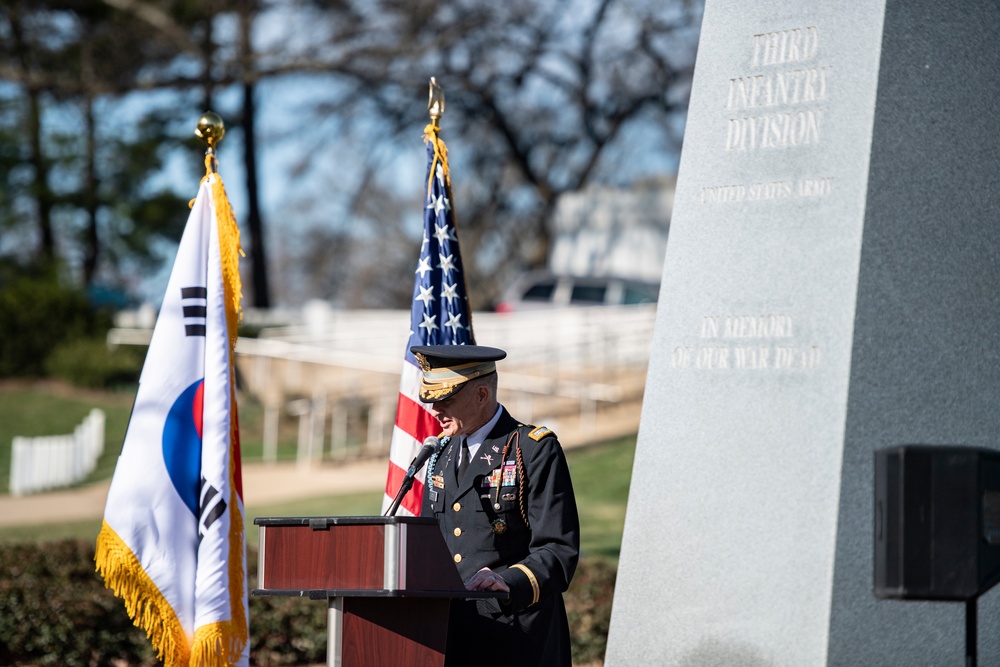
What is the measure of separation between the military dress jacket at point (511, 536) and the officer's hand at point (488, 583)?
147mm

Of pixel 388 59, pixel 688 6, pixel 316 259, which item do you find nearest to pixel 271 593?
pixel 388 59

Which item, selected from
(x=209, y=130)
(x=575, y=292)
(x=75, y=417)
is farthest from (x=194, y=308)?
(x=75, y=417)

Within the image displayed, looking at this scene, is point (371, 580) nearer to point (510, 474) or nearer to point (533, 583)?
point (533, 583)

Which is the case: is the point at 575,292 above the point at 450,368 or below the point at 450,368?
below

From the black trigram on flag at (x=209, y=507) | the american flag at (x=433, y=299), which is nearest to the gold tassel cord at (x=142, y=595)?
the black trigram on flag at (x=209, y=507)

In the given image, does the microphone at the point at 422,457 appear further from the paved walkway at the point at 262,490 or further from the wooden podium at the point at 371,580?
the paved walkway at the point at 262,490

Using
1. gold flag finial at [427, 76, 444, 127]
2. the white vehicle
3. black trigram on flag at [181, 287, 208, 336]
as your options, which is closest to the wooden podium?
black trigram on flag at [181, 287, 208, 336]

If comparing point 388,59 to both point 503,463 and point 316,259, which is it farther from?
point 503,463

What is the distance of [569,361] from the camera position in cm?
2212

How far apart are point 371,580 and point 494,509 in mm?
758

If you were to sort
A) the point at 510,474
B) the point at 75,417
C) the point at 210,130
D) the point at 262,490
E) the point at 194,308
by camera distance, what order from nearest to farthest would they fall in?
the point at 510,474
the point at 194,308
the point at 210,130
the point at 262,490
the point at 75,417

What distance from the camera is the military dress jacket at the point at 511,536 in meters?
4.26

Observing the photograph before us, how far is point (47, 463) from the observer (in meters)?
18.5

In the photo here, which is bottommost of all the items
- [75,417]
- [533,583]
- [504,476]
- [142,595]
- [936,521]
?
[75,417]
